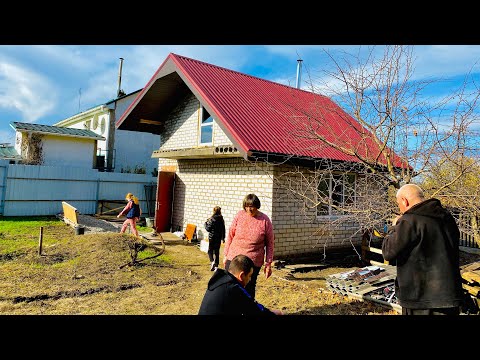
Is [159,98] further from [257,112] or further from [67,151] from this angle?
[67,151]

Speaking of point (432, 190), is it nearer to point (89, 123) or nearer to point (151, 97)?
point (151, 97)

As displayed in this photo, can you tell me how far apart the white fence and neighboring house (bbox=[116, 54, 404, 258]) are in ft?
15.6

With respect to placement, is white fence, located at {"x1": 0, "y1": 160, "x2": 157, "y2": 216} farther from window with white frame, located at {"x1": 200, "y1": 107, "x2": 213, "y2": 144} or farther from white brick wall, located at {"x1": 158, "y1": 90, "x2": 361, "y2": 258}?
window with white frame, located at {"x1": 200, "y1": 107, "x2": 213, "y2": 144}

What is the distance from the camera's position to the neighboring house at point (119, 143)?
22484mm

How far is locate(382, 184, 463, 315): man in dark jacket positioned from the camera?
259 centimetres

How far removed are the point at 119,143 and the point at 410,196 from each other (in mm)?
22417

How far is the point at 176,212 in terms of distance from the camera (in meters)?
12.3

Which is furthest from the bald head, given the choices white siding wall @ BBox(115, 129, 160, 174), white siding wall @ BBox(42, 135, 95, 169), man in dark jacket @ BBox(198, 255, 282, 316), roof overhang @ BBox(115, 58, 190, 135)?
white siding wall @ BBox(42, 135, 95, 169)

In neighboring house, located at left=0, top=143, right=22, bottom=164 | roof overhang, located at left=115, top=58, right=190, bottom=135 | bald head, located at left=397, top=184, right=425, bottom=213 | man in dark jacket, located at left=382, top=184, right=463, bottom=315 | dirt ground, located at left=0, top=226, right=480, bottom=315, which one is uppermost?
roof overhang, located at left=115, top=58, right=190, bottom=135

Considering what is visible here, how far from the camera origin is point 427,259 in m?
2.65

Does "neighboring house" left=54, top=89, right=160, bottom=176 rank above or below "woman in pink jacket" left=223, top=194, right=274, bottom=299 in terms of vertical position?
above
